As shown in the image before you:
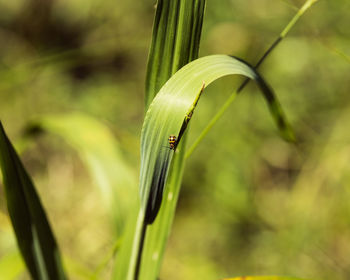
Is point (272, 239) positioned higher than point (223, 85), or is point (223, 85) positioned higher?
point (223, 85)

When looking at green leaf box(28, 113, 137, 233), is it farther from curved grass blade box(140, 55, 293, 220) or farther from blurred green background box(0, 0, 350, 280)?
curved grass blade box(140, 55, 293, 220)

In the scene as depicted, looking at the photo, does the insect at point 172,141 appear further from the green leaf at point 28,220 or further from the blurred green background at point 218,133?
the blurred green background at point 218,133

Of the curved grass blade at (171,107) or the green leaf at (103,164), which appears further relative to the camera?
the green leaf at (103,164)

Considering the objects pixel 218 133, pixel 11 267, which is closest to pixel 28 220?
pixel 11 267

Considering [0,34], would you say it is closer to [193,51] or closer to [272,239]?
[272,239]

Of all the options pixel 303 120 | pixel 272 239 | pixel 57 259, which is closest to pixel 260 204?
pixel 272 239

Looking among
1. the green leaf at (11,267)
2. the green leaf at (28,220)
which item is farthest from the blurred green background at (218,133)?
the green leaf at (28,220)
